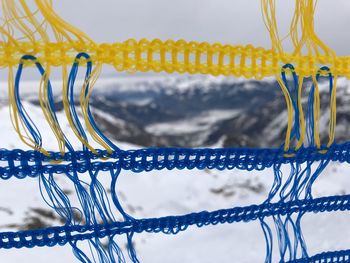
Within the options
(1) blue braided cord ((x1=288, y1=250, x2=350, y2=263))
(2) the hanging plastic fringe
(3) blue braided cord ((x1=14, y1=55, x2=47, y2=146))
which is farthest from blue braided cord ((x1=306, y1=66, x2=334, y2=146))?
(3) blue braided cord ((x1=14, y1=55, x2=47, y2=146))

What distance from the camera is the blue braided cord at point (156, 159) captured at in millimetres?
399

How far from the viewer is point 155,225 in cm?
46

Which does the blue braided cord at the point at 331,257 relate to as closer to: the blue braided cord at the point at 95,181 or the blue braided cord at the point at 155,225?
the blue braided cord at the point at 155,225

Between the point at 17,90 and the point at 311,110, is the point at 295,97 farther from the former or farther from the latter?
the point at 17,90

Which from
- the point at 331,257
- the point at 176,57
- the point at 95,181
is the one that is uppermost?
the point at 176,57

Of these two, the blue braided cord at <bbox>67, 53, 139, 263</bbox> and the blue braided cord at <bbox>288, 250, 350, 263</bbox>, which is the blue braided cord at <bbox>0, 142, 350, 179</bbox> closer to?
the blue braided cord at <bbox>67, 53, 139, 263</bbox>

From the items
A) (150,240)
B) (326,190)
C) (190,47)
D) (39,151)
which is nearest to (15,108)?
(39,151)

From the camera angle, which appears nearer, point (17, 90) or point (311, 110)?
point (17, 90)

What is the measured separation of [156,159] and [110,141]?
0.05 meters

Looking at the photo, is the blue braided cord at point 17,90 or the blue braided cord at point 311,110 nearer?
the blue braided cord at point 17,90

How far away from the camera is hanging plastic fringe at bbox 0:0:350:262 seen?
39cm

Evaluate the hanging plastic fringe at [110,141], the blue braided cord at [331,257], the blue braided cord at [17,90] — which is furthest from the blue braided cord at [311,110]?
the blue braided cord at [17,90]

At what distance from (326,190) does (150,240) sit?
2.04ft

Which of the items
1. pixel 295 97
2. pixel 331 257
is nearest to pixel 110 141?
pixel 295 97
